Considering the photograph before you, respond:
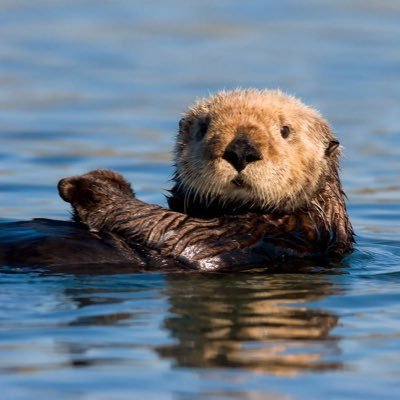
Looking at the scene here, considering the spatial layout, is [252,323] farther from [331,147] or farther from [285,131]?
[331,147]

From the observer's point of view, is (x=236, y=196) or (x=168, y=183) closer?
(x=236, y=196)

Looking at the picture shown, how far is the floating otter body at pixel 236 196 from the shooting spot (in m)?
6.91

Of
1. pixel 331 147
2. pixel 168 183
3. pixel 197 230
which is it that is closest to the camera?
pixel 197 230

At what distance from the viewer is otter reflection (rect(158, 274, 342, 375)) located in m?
5.21

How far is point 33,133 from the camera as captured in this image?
12516 mm

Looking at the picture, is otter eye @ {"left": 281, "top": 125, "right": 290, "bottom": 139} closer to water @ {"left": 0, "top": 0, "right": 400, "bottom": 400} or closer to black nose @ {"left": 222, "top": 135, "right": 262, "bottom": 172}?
black nose @ {"left": 222, "top": 135, "right": 262, "bottom": 172}

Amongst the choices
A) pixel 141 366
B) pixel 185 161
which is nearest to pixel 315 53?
pixel 185 161

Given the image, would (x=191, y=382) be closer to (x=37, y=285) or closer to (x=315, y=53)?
(x=37, y=285)

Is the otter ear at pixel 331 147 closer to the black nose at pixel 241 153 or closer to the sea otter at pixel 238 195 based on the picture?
the sea otter at pixel 238 195

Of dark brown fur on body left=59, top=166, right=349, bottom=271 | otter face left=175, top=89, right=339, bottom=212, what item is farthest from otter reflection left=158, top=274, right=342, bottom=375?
otter face left=175, top=89, right=339, bottom=212

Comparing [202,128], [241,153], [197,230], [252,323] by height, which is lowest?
[252,323]

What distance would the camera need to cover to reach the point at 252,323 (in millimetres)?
5832

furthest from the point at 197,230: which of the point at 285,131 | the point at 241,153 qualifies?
the point at 285,131

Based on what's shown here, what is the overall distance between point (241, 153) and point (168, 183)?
161 inches
